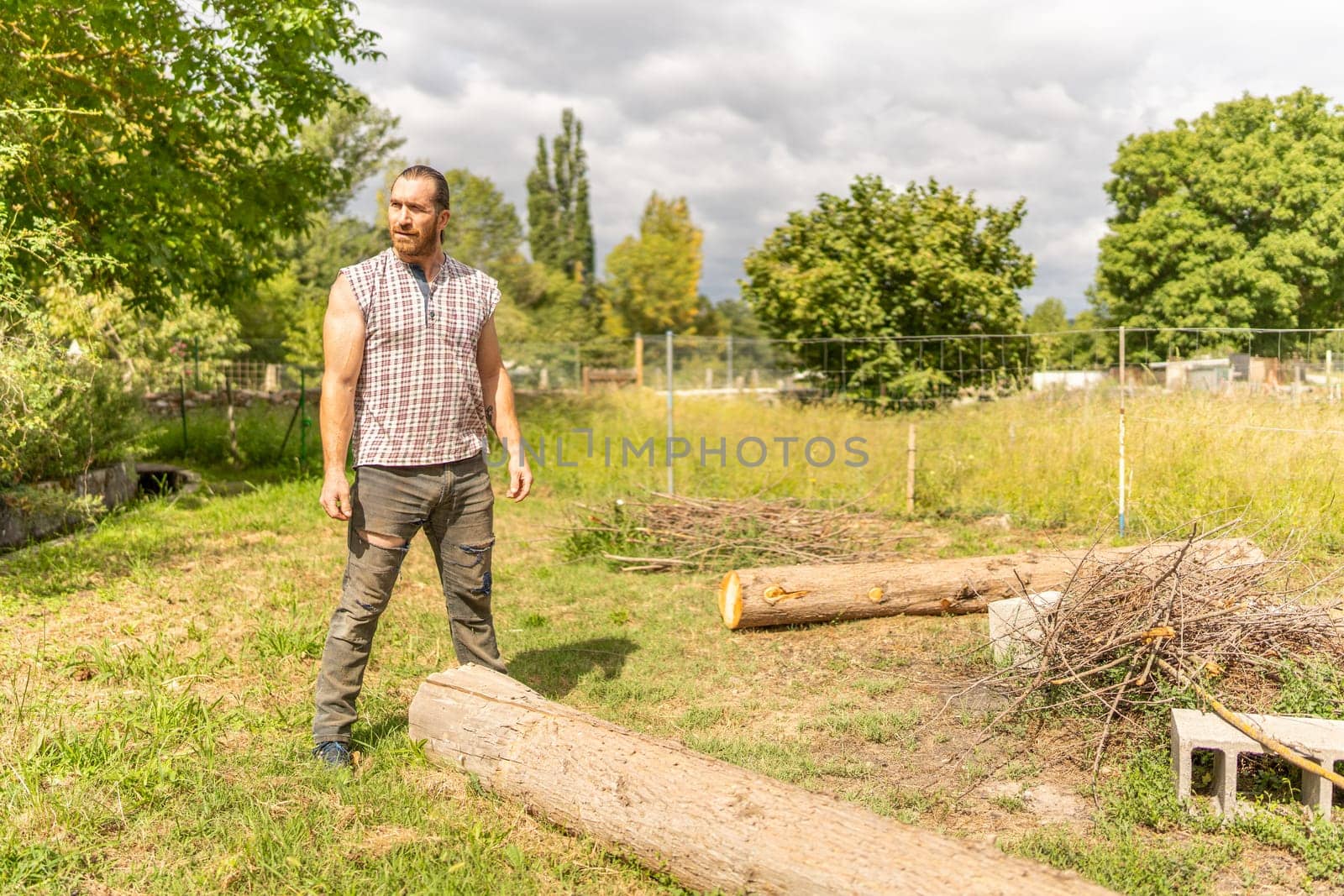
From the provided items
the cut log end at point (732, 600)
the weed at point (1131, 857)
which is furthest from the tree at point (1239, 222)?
the weed at point (1131, 857)

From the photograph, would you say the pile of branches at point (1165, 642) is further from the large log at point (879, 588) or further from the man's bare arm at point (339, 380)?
the man's bare arm at point (339, 380)

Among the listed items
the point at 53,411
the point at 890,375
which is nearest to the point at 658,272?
the point at 890,375

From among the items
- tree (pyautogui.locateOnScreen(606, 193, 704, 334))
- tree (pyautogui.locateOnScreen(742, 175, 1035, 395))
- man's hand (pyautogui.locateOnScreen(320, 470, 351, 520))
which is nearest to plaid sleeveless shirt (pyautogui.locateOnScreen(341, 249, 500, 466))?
man's hand (pyautogui.locateOnScreen(320, 470, 351, 520))

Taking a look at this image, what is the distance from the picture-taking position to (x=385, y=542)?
360 centimetres

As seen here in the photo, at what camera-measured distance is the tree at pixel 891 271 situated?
1798cm

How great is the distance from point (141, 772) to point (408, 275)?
205cm

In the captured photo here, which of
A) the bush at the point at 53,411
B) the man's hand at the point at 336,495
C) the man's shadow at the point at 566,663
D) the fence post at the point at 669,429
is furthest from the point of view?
the fence post at the point at 669,429

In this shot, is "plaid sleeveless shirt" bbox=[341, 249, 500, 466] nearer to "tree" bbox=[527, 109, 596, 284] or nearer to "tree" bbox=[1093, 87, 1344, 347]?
"tree" bbox=[1093, 87, 1344, 347]

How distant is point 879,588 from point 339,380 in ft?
11.7

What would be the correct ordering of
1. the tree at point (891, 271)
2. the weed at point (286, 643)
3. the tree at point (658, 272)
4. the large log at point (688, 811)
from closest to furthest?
the large log at point (688, 811)
the weed at point (286, 643)
the tree at point (891, 271)
the tree at point (658, 272)

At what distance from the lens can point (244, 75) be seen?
10078mm

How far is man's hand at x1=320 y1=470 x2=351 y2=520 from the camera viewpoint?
3.46 meters

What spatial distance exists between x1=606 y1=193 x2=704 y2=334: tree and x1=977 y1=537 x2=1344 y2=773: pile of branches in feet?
173

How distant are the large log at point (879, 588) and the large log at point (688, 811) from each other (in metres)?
2.27
